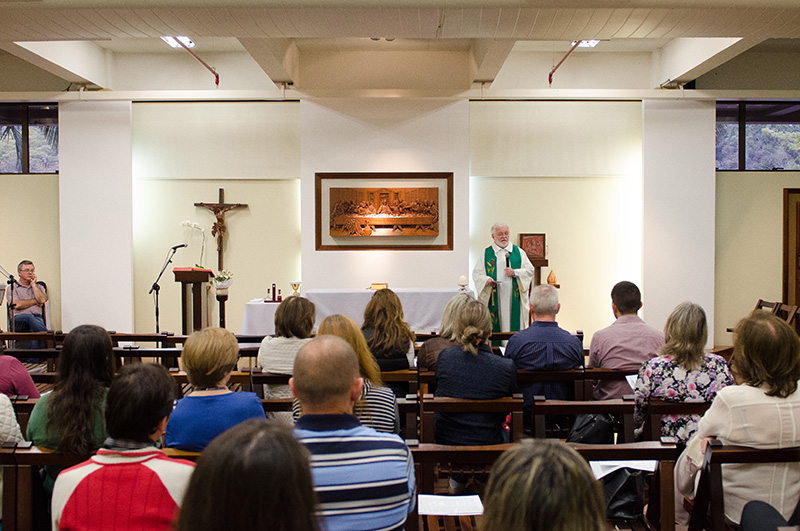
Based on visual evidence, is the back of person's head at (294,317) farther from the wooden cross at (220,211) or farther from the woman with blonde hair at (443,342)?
the wooden cross at (220,211)

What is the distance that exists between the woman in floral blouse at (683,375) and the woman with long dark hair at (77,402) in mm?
2265

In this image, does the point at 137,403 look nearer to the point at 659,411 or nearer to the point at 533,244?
the point at 659,411

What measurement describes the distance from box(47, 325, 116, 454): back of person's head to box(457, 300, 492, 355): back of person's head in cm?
153

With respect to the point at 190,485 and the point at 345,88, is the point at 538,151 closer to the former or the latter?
the point at 345,88

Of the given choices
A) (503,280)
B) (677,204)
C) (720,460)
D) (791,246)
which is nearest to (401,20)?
(503,280)

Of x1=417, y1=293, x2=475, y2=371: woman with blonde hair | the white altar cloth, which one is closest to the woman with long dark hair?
x1=417, y1=293, x2=475, y2=371: woman with blonde hair

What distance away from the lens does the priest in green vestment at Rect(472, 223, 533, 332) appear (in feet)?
25.6

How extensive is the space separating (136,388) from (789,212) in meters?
9.33

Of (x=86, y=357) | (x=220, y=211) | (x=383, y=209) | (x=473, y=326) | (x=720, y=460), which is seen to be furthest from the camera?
(x=220, y=211)

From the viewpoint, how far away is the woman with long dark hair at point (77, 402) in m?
2.33

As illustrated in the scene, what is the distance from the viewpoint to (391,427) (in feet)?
8.63

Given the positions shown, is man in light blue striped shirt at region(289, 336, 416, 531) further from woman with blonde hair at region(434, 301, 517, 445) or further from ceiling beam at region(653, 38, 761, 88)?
ceiling beam at region(653, 38, 761, 88)

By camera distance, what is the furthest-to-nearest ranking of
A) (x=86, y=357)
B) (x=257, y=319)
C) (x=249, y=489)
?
(x=257, y=319)
(x=86, y=357)
(x=249, y=489)

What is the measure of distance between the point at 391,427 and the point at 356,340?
0.42 meters
